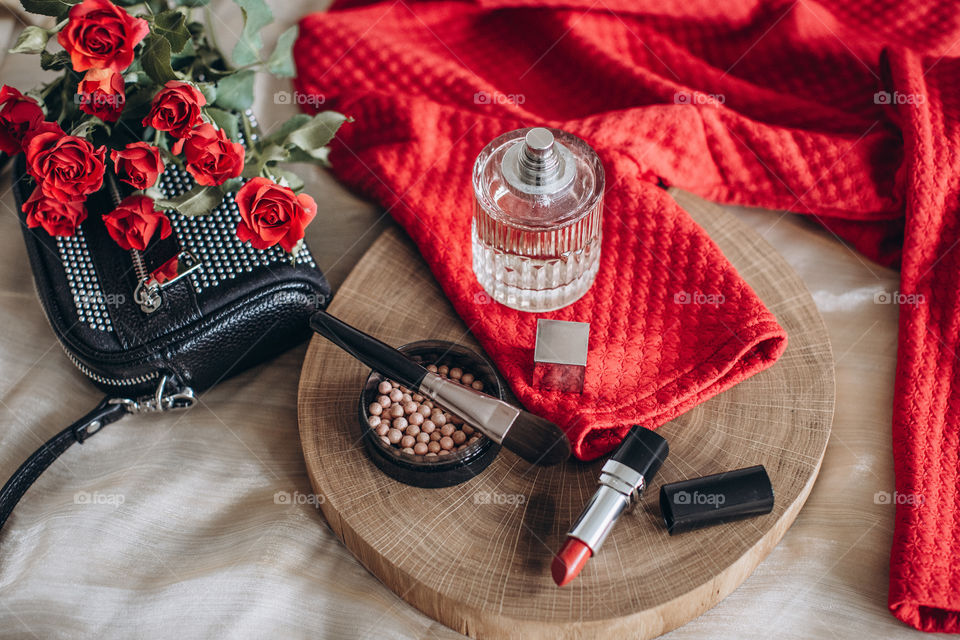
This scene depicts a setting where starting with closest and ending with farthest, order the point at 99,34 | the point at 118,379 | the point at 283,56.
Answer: the point at 99,34
the point at 118,379
the point at 283,56

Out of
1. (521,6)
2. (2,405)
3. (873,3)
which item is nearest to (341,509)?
(2,405)

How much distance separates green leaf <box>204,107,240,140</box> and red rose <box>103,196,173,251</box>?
105 millimetres

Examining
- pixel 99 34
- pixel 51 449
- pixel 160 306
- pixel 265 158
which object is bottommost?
pixel 51 449

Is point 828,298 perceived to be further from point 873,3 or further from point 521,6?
point 521,6

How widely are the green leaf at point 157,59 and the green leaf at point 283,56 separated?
15 centimetres

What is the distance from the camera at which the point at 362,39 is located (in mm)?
927

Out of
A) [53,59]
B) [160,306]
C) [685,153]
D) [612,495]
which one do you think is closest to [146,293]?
[160,306]

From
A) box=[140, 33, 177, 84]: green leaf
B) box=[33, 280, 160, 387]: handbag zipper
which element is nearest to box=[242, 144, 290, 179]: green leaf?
box=[140, 33, 177, 84]: green leaf

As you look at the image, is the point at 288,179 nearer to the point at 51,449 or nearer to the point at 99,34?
the point at 99,34

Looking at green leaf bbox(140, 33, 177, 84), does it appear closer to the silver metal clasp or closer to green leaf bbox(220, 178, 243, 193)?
green leaf bbox(220, 178, 243, 193)

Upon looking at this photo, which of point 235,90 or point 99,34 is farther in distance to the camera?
point 235,90

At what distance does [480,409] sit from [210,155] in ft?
1.03

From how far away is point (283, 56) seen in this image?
86 cm

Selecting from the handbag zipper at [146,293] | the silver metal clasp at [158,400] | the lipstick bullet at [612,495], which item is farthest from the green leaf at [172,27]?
the lipstick bullet at [612,495]
